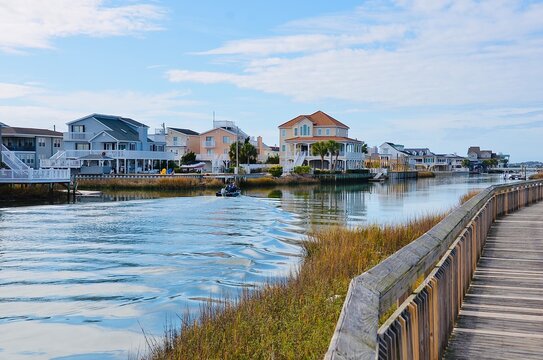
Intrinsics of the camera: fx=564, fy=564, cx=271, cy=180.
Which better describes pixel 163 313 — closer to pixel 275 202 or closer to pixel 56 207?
pixel 56 207

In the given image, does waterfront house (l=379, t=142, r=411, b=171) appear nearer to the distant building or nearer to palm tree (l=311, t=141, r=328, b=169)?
palm tree (l=311, t=141, r=328, b=169)

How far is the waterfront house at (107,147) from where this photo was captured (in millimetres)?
74312

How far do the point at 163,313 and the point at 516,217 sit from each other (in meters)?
12.7

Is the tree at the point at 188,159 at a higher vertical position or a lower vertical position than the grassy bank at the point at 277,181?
higher

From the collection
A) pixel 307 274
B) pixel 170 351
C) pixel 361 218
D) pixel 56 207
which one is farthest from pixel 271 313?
pixel 56 207

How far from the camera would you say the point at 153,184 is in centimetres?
6475

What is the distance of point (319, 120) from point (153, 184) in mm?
37855

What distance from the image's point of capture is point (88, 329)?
10.9m

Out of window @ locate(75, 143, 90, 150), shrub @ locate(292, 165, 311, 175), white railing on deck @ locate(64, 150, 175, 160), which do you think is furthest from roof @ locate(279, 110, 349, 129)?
window @ locate(75, 143, 90, 150)

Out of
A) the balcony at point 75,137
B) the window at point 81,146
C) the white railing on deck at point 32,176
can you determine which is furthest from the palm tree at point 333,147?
the white railing on deck at point 32,176

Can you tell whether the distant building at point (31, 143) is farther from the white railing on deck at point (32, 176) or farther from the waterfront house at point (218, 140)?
the white railing on deck at point (32, 176)

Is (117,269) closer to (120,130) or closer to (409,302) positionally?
(409,302)

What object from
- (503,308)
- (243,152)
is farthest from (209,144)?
(503,308)

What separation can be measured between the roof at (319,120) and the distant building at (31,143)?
120 ft
